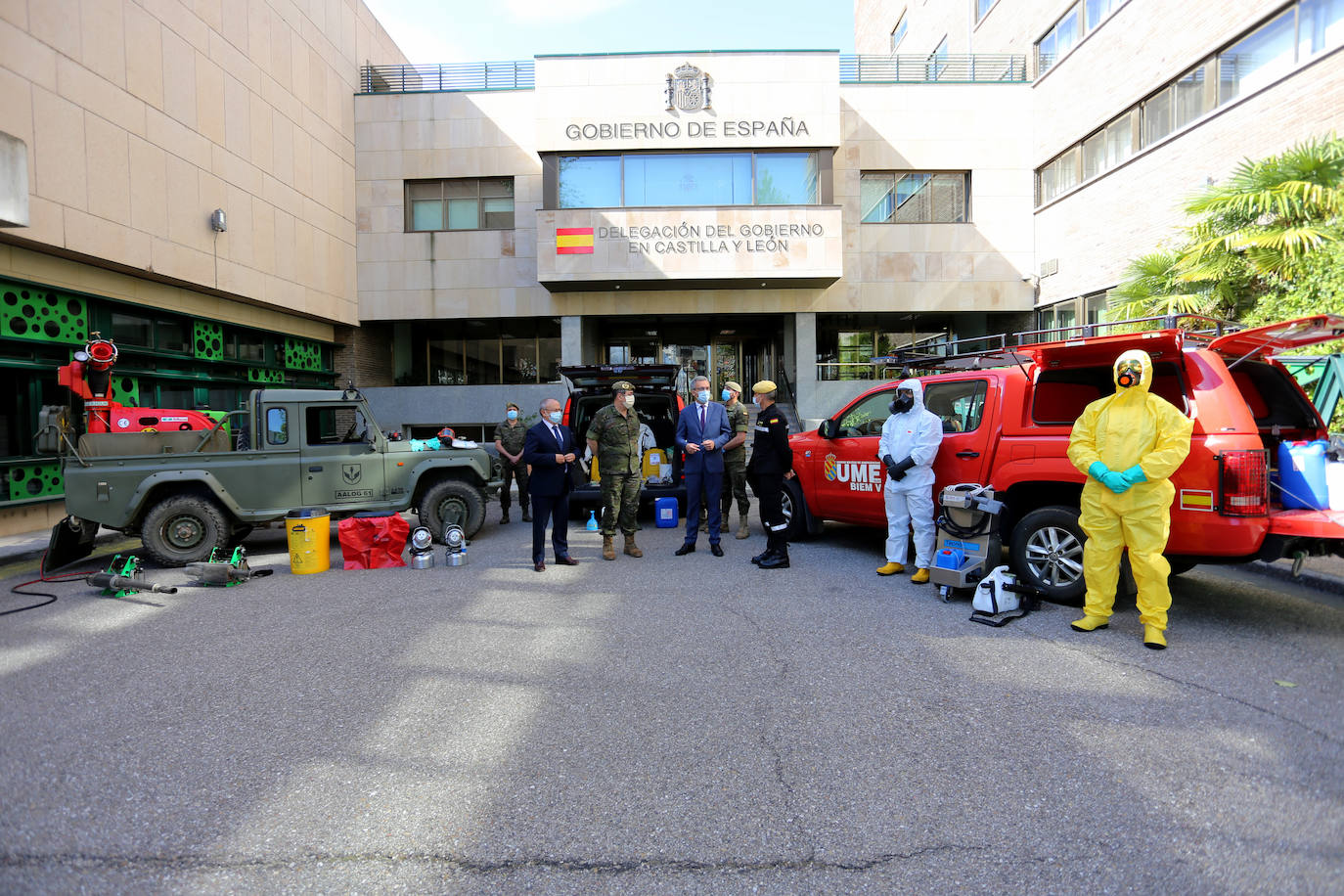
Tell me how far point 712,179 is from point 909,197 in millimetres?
6003

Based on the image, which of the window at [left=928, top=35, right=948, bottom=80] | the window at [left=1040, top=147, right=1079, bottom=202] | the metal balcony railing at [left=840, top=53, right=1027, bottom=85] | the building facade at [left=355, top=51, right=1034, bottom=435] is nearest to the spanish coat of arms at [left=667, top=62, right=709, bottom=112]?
the building facade at [left=355, top=51, right=1034, bottom=435]

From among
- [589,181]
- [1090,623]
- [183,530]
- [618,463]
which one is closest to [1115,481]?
[1090,623]

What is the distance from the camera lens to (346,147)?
66.2ft

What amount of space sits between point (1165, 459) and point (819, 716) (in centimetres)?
291

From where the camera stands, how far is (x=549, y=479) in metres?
7.69

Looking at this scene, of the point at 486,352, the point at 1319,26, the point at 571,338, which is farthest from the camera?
the point at 486,352

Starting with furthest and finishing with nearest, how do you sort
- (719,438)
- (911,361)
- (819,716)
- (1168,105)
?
(1168,105)
(719,438)
(911,361)
(819,716)

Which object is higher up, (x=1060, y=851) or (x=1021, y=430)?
(x=1021, y=430)

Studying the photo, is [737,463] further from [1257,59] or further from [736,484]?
[1257,59]

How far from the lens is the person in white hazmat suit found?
21.4 feet

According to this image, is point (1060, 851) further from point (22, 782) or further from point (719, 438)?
point (719, 438)

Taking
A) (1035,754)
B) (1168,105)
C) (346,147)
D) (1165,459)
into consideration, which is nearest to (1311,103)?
(1168,105)

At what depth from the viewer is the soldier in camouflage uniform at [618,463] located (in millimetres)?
8125

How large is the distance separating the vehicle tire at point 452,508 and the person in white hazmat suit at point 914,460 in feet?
17.3
